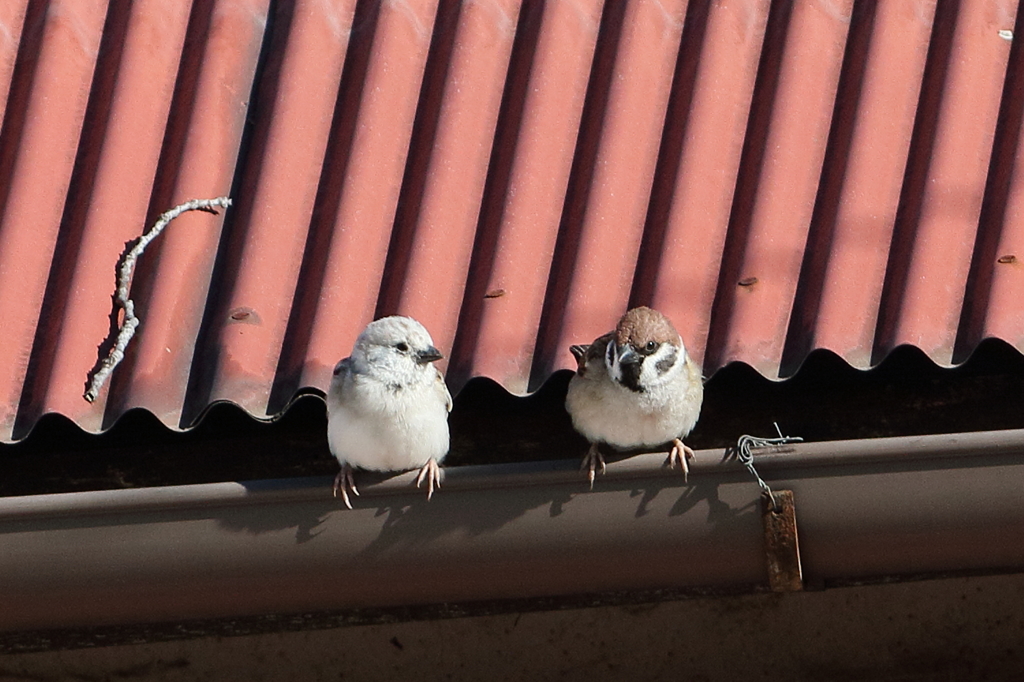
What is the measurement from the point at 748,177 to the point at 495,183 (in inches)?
30.1

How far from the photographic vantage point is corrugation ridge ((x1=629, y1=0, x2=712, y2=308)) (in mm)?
4008

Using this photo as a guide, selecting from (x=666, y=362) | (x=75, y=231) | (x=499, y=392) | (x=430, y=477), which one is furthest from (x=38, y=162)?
(x=666, y=362)

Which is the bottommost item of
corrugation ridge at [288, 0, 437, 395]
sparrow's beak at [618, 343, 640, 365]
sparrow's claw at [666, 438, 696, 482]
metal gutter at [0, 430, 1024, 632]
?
metal gutter at [0, 430, 1024, 632]

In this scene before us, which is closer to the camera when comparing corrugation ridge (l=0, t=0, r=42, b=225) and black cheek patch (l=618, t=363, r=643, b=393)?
black cheek patch (l=618, t=363, r=643, b=393)

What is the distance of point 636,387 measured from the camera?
12.6 feet

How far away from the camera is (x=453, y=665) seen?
4512mm

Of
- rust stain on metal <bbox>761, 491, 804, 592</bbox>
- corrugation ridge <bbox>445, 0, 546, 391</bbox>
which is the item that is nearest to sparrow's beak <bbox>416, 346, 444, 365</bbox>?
corrugation ridge <bbox>445, 0, 546, 391</bbox>

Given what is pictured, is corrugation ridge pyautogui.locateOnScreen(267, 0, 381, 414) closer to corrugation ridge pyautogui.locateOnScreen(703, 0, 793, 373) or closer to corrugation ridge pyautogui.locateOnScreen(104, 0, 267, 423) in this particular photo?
corrugation ridge pyautogui.locateOnScreen(104, 0, 267, 423)

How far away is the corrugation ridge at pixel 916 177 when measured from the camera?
12.3ft

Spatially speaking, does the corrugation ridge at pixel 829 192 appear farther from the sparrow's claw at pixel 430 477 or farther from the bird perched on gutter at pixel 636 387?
the sparrow's claw at pixel 430 477

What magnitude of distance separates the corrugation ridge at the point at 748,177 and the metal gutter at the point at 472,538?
0.59 meters

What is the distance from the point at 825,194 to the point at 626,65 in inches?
30.9

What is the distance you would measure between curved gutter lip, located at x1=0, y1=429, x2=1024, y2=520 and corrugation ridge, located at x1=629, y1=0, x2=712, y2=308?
737mm

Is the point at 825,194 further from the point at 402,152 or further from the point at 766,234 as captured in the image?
the point at 402,152
